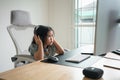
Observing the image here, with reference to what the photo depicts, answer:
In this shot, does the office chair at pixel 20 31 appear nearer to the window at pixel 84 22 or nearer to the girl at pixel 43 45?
the girl at pixel 43 45

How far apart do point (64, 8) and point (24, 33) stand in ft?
5.45

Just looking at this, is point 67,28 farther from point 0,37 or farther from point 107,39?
point 107,39

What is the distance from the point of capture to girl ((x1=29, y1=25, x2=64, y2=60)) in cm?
163

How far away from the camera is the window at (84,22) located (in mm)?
3318

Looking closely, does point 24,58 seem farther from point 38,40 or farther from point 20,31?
point 20,31

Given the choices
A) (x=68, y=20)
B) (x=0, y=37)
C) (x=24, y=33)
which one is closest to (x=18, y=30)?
(x=24, y=33)

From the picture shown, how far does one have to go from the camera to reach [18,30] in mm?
1929

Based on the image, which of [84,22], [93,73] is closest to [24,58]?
[93,73]

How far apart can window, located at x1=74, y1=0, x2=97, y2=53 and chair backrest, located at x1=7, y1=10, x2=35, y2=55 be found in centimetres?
157

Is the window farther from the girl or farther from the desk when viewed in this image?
the desk

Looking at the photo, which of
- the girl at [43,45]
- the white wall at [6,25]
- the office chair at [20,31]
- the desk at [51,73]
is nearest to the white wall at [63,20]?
the white wall at [6,25]

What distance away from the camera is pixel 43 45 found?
1793 mm

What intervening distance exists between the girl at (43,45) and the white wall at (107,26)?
0.76 m

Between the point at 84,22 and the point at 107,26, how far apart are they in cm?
251
